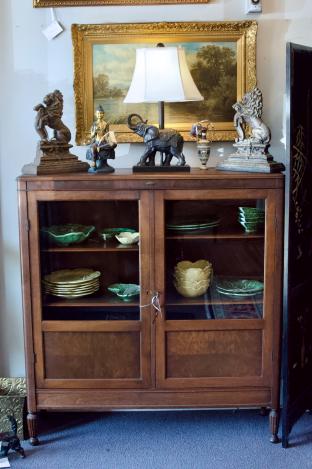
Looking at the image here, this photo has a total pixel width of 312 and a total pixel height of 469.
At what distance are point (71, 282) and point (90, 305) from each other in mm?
118

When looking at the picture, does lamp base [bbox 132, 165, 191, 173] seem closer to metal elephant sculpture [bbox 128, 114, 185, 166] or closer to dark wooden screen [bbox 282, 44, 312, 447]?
metal elephant sculpture [bbox 128, 114, 185, 166]

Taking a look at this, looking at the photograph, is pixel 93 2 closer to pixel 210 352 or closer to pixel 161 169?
pixel 161 169

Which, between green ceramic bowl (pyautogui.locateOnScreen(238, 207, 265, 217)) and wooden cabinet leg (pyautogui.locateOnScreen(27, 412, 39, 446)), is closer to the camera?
green ceramic bowl (pyautogui.locateOnScreen(238, 207, 265, 217))

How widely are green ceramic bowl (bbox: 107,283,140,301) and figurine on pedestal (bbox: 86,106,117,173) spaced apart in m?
0.46

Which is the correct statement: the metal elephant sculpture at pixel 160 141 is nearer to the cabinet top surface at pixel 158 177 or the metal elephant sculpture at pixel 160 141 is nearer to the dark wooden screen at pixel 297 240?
the cabinet top surface at pixel 158 177

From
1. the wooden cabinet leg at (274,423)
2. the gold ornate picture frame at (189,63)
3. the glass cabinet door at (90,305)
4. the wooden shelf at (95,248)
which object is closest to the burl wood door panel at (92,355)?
the glass cabinet door at (90,305)

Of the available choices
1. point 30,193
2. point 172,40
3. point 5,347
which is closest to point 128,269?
point 30,193

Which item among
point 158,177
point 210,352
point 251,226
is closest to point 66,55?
point 158,177

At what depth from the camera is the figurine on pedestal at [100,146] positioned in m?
2.38

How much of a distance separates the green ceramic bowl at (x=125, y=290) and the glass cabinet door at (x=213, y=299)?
0.11 metres

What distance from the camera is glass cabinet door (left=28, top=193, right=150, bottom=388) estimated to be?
2348 millimetres

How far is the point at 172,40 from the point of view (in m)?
2.60

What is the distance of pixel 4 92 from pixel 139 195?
2.80 feet

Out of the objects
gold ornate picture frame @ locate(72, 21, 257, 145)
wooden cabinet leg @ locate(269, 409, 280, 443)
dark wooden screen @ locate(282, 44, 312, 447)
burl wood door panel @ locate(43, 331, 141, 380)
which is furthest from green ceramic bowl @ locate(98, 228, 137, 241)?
wooden cabinet leg @ locate(269, 409, 280, 443)
